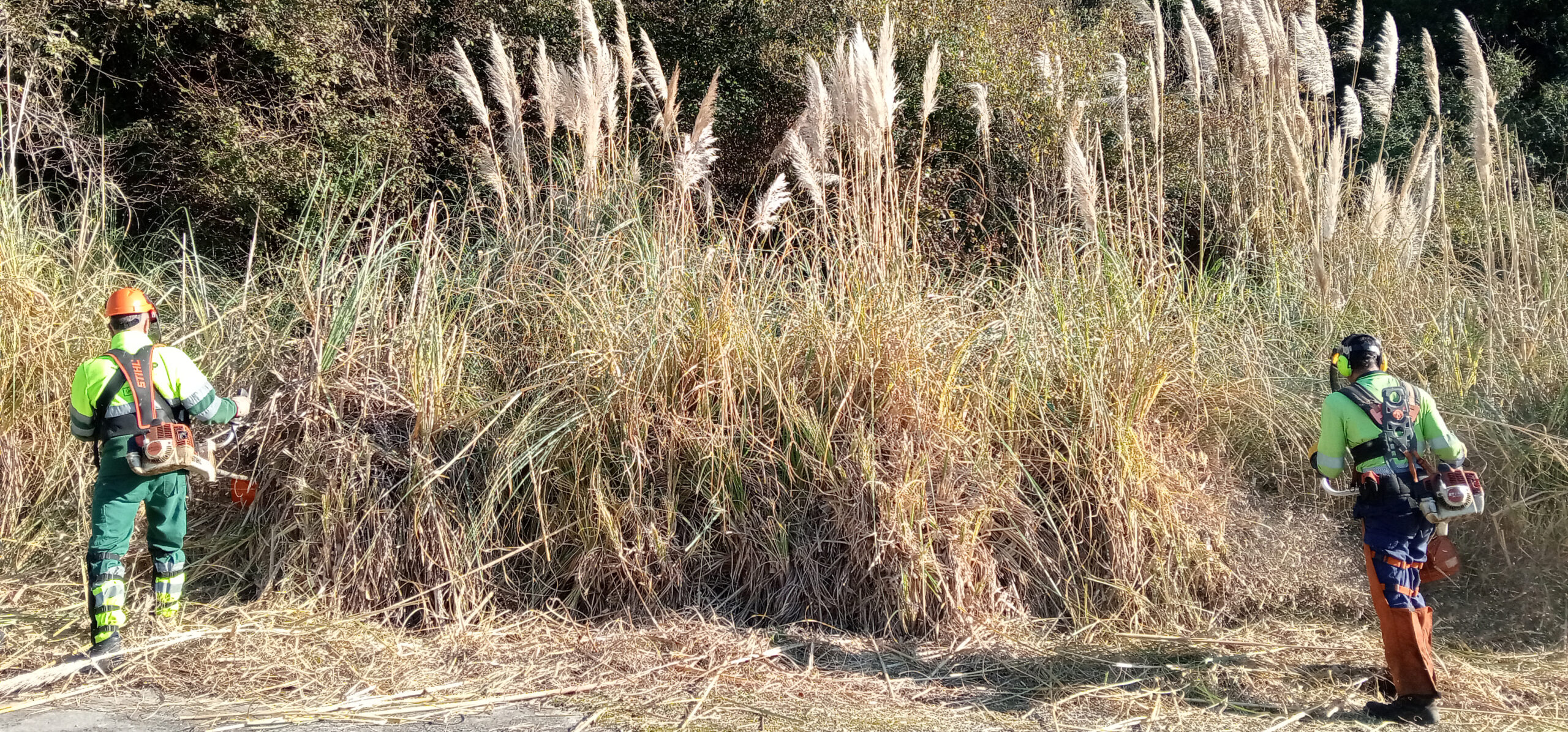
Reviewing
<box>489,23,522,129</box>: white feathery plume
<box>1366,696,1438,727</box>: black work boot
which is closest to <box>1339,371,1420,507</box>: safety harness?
<box>1366,696,1438,727</box>: black work boot

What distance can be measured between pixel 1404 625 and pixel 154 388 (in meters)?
5.26

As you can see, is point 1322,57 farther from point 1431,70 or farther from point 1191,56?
point 1191,56

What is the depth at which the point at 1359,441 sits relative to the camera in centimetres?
399

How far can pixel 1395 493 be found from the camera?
3.87 m

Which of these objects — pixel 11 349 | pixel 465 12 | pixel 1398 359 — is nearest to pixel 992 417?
pixel 1398 359

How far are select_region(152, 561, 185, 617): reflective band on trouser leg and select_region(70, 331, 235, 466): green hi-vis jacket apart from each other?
53 cm

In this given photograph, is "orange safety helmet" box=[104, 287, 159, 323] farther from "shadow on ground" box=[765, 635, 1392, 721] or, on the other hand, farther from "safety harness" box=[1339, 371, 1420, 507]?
"safety harness" box=[1339, 371, 1420, 507]

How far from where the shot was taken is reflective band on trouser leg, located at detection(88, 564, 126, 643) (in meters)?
4.31

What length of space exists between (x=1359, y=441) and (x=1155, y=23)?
12.6 feet

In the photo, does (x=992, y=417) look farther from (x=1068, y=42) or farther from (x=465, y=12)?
(x=465, y=12)

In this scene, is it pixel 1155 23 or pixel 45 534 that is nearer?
pixel 45 534

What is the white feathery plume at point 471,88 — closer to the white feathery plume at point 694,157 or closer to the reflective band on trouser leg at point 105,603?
the white feathery plume at point 694,157

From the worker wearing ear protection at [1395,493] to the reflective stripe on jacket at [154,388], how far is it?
4.79 m

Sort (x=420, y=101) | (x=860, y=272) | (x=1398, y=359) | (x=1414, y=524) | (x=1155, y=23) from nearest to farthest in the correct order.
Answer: (x=1414, y=524) → (x=860, y=272) → (x=1398, y=359) → (x=1155, y=23) → (x=420, y=101)
